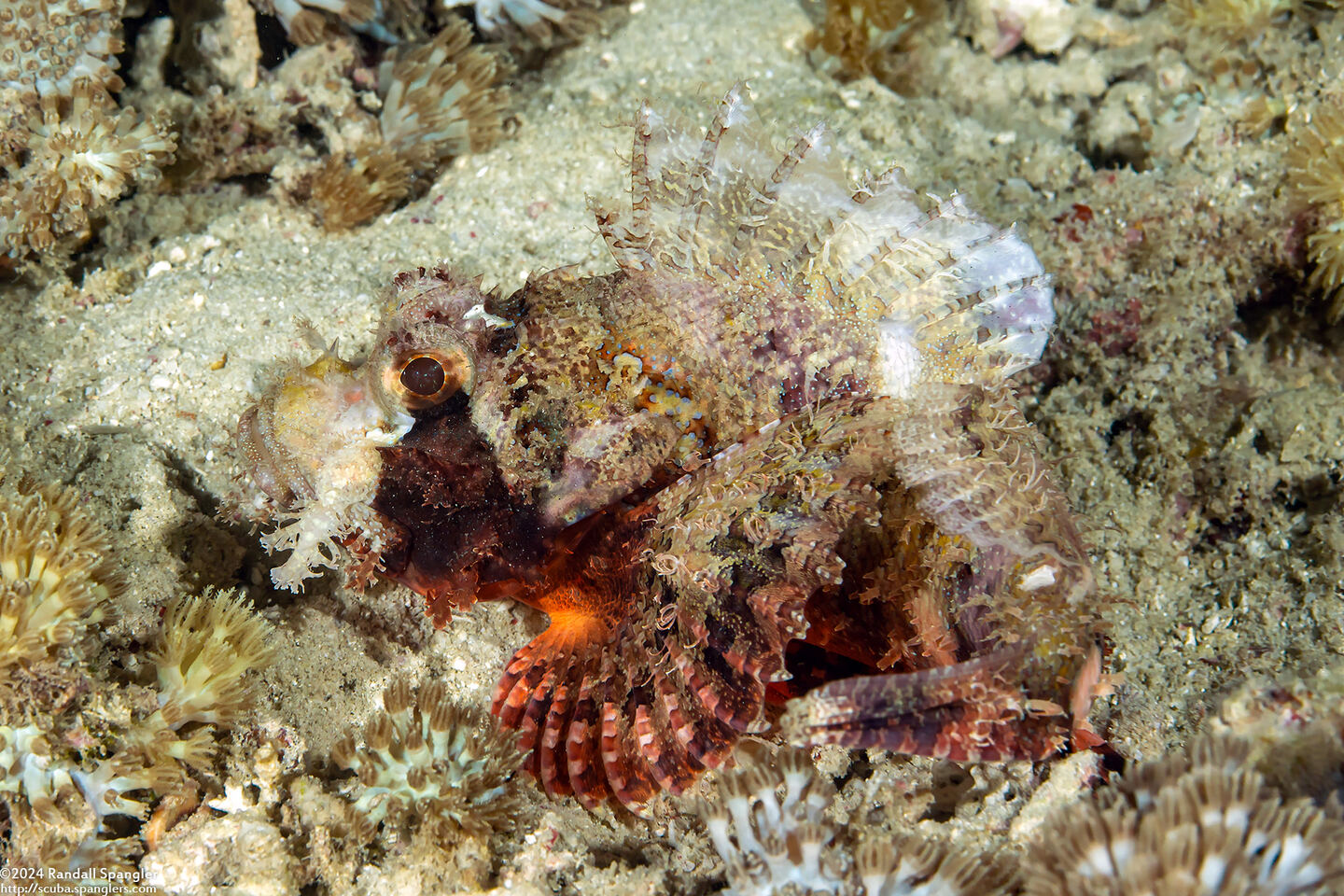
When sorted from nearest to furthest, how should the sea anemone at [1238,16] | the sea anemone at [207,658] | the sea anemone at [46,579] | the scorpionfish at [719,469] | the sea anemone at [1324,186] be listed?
the sea anemone at [46,579] < the scorpionfish at [719,469] < the sea anemone at [207,658] < the sea anemone at [1324,186] < the sea anemone at [1238,16]

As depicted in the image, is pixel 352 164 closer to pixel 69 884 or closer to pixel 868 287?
pixel 868 287

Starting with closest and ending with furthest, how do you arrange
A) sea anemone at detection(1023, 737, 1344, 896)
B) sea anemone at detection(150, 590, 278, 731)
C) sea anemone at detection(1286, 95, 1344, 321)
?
sea anemone at detection(1023, 737, 1344, 896) < sea anemone at detection(150, 590, 278, 731) < sea anemone at detection(1286, 95, 1344, 321)

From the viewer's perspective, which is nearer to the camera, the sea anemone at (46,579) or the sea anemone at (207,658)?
the sea anemone at (46,579)

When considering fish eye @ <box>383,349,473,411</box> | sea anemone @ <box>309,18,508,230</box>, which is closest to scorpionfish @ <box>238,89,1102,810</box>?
fish eye @ <box>383,349,473,411</box>

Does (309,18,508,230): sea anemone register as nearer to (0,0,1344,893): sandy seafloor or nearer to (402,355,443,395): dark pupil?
(0,0,1344,893): sandy seafloor

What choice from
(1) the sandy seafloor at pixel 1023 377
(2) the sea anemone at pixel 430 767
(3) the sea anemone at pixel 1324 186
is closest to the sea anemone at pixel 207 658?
(1) the sandy seafloor at pixel 1023 377

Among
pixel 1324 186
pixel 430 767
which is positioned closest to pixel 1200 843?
pixel 430 767

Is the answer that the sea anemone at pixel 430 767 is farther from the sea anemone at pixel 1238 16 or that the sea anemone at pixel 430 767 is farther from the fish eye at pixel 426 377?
the sea anemone at pixel 1238 16
